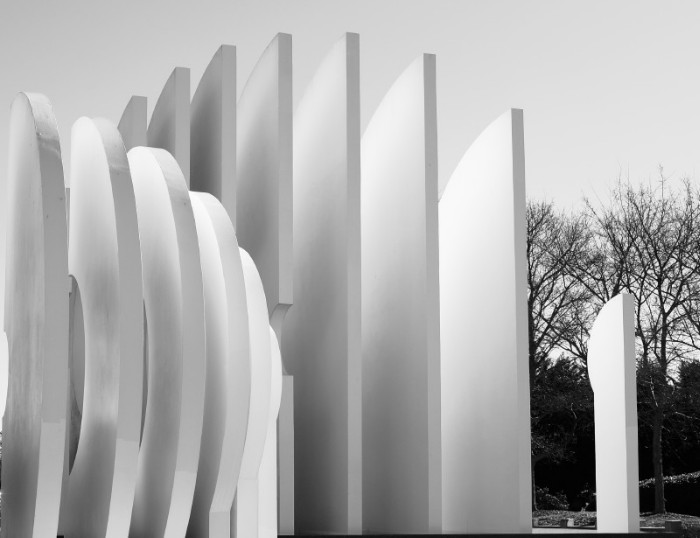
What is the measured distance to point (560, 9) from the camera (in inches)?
1058

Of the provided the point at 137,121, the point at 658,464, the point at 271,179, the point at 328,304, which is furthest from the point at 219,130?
the point at 658,464

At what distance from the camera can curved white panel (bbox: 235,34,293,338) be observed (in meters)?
9.02

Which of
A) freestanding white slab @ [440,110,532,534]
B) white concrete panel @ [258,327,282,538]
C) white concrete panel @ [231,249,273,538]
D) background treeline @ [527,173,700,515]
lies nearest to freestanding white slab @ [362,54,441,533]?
freestanding white slab @ [440,110,532,534]

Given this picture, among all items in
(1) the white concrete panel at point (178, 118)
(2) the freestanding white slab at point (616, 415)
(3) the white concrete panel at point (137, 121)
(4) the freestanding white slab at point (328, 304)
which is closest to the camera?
(4) the freestanding white slab at point (328, 304)

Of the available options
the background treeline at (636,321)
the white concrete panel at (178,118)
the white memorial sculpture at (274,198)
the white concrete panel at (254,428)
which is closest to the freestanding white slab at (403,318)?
the white memorial sculpture at (274,198)

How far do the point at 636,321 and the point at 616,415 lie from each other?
58.6 ft

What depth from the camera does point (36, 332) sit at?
177 inches

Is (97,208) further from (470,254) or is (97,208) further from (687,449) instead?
(687,449)

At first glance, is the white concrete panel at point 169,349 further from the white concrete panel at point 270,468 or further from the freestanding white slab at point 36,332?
the freestanding white slab at point 36,332

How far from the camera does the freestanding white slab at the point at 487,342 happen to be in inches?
385

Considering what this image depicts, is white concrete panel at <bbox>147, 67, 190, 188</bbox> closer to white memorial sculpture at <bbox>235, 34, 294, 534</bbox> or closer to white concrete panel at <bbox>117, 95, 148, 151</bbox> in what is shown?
white concrete panel at <bbox>117, 95, 148, 151</bbox>

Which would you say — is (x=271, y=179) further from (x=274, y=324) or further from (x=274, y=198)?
(x=274, y=324)

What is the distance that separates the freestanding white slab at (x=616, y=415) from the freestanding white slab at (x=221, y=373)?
5.78 m

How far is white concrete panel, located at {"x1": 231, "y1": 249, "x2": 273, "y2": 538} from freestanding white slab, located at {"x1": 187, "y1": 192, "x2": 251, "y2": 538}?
0.22 ft
